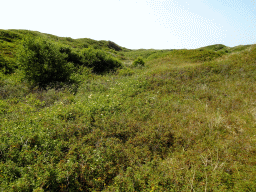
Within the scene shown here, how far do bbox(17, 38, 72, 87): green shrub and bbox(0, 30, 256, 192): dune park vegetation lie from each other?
2.8 inches

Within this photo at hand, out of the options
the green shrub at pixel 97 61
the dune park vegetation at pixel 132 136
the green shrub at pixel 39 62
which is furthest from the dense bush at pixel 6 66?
the green shrub at pixel 97 61

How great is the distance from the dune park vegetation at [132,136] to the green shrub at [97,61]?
579 cm

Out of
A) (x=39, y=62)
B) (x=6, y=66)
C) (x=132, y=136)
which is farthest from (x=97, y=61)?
(x=132, y=136)

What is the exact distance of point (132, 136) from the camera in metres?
5.30

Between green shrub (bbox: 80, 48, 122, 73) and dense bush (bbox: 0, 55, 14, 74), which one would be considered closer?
dense bush (bbox: 0, 55, 14, 74)

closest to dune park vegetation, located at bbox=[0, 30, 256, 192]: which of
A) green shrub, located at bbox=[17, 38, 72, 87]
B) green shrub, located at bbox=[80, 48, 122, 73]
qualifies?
green shrub, located at bbox=[17, 38, 72, 87]

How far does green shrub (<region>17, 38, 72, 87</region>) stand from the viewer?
991 cm

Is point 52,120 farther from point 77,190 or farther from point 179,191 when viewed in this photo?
point 179,191

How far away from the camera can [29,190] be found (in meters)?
3.06

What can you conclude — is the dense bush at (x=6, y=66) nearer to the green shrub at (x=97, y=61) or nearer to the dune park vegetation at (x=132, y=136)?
the dune park vegetation at (x=132, y=136)

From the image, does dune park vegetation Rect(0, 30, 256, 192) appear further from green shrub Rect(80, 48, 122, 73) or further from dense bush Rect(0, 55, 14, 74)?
green shrub Rect(80, 48, 122, 73)

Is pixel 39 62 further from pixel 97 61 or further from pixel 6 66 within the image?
pixel 97 61

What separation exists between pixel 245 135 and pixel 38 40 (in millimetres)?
13312

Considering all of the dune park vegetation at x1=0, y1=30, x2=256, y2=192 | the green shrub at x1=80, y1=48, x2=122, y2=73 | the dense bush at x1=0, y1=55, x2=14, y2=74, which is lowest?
the dune park vegetation at x1=0, y1=30, x2=256, y2=192
